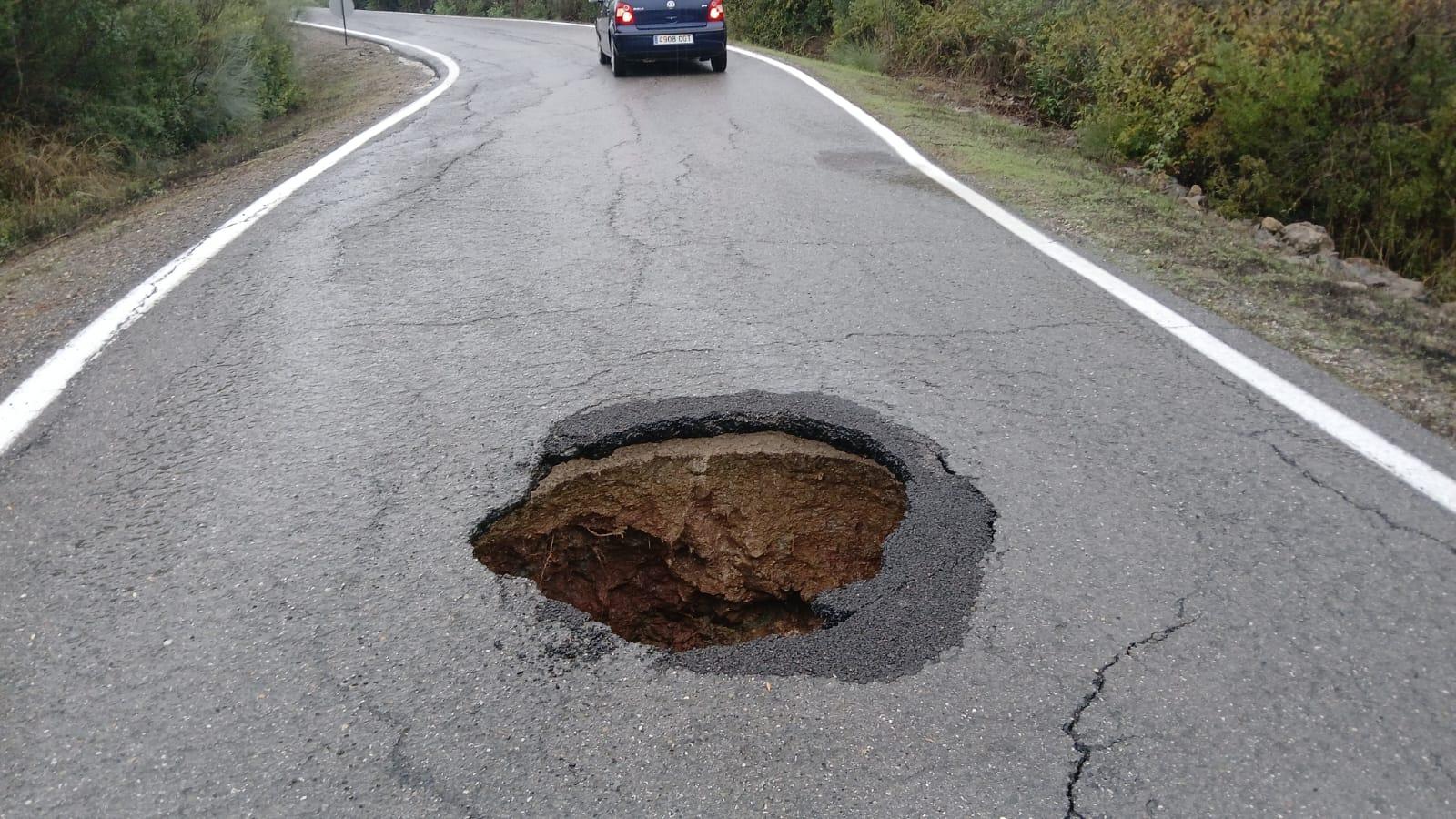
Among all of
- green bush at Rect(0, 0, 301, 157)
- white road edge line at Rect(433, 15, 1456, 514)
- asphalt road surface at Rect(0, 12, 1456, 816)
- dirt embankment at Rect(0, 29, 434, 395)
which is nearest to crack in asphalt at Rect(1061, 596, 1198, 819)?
asphalt road surface at Rect(0, 12, 1456, 816)

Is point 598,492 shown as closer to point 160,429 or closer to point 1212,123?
point 160,429

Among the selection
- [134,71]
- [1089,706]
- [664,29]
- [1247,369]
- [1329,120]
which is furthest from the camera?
[664,29]

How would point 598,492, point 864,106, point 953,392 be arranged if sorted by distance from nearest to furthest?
point 598,492
point 953,392
point 864,106

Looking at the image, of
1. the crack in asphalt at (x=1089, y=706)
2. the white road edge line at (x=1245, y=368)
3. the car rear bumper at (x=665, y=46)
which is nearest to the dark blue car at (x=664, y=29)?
the car rear bumper at (x=665, y=46)

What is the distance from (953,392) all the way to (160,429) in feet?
10.2

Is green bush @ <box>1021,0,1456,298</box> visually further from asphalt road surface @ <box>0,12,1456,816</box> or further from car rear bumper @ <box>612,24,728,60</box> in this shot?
car rear bumper @ <box>612,24,728,60</box>

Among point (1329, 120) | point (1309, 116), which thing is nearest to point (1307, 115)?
point (1309, 116)

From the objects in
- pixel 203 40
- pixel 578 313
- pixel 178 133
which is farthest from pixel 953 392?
pixel 203 40

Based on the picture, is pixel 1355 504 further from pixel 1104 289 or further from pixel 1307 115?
pixel 1307 115

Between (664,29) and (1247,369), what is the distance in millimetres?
11211

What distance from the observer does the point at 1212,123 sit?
29.2 feet

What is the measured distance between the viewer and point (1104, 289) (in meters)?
5.53

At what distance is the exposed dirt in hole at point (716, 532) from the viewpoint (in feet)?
12.2

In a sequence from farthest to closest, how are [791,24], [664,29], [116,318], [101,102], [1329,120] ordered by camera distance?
[791,24]
[664,29]
[101,102]
[1329,120]
[116,318]
